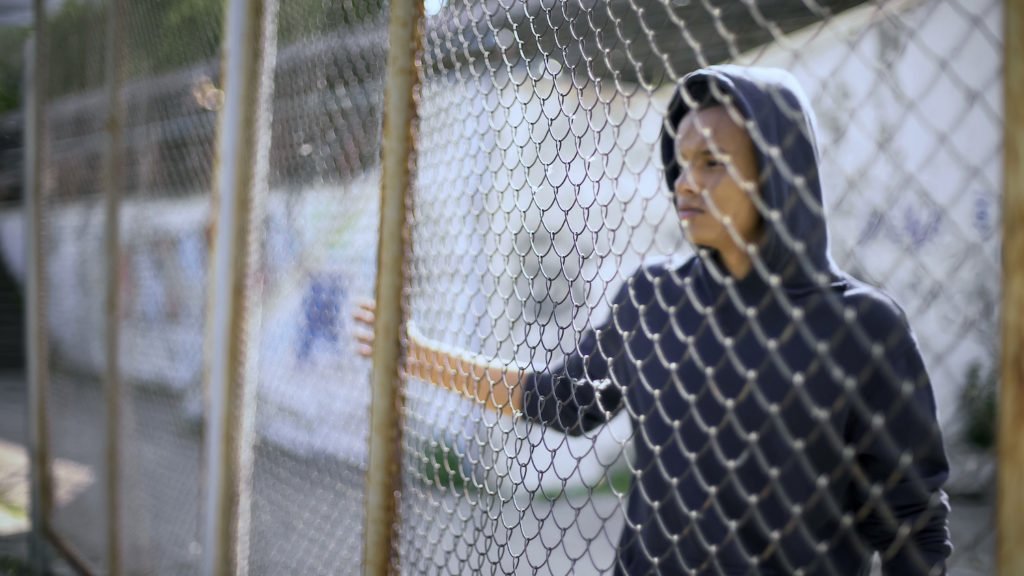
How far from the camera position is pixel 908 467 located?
Answer: 1305 millimetres

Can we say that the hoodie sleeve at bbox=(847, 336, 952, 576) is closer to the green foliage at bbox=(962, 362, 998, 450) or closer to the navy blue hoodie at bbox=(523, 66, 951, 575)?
the navy blue hoodie at bbox=(523, 66, 951, 575)

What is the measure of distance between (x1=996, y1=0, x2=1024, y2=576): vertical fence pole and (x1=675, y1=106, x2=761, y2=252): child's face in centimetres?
53

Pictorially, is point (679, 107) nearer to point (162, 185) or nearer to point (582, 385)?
point (582, 385)

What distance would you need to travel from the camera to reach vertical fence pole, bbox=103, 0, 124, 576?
10.8 feet

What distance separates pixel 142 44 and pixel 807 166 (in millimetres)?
2909

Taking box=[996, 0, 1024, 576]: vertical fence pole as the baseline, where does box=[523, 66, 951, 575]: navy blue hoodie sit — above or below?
below

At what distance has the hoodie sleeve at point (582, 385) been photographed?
1.68 meters

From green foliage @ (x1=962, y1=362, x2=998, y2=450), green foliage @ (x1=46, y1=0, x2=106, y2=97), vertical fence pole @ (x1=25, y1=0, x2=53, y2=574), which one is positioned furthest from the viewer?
vertical fence pole @ (x1=25, y1=0, x2=53, y2=574)

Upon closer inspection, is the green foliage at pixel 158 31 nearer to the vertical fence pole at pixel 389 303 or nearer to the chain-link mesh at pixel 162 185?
the chain-link mesh at pixel 162 185

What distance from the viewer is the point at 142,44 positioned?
3467 mm

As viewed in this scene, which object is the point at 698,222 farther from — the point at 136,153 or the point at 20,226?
the point at 20,226

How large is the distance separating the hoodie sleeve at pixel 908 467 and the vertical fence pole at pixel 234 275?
1.70 metres

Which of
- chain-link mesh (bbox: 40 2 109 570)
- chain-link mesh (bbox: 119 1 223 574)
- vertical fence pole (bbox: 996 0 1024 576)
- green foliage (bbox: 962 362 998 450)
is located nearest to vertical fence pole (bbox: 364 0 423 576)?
vertical fence pole (bbox: 996 0 1024 576)

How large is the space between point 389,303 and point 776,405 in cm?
85
